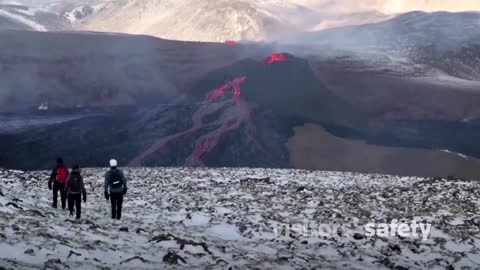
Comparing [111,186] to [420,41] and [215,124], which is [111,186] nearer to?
[215,124]

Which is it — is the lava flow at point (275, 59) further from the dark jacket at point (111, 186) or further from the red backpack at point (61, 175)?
the dark jacket at point (111, 186)

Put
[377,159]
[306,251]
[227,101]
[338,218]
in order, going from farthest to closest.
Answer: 1. [227,101]
2. [377,159]
3. [338,218]
4. [306,251]

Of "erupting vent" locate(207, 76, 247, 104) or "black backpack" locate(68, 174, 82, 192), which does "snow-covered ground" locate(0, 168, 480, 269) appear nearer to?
"black backpack" locate(68, 174, 82, 192)

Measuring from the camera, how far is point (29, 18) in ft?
489

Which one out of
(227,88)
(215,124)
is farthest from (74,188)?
(227,88)

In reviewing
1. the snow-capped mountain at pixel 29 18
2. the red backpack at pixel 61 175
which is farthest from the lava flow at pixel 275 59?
the snow-capped mountain at pixel 29 18

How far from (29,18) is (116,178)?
152268mm

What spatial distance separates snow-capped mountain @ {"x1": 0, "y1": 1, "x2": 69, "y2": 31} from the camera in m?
136

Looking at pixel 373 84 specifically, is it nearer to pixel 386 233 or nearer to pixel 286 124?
pixel 286 124

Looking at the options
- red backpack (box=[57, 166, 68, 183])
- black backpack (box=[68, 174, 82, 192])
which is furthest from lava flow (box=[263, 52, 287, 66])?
black backpack (box=[68, 174, 82, 192])

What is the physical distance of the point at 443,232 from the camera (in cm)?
1307

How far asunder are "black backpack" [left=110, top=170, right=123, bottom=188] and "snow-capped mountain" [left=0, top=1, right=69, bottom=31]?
131 metres

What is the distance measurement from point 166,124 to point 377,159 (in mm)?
14614

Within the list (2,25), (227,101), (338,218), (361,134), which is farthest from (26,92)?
(2,25)
